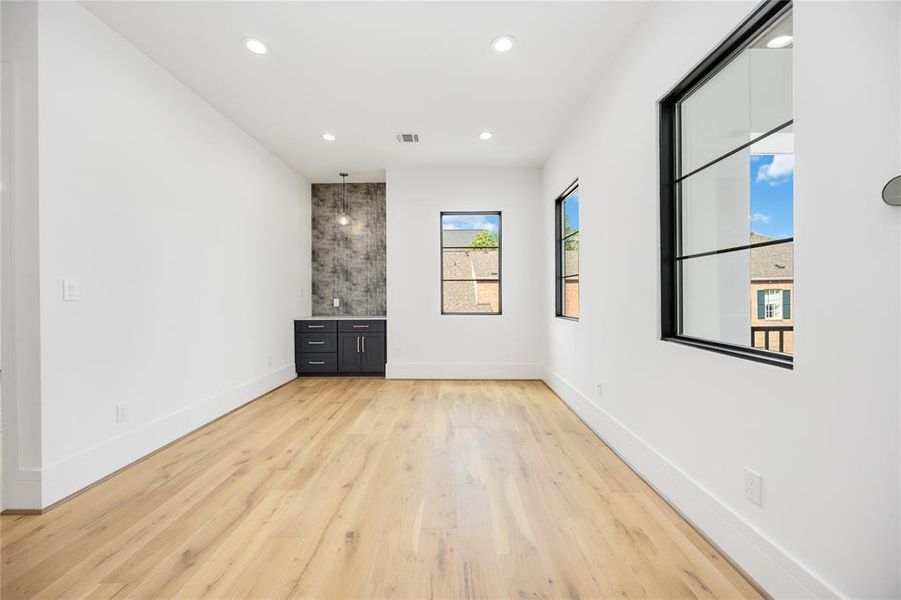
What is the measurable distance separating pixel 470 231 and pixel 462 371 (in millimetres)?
1905

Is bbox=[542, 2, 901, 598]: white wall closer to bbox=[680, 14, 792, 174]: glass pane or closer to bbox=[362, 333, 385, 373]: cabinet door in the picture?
bbox=[680, 14, 792, 174]: glass pane

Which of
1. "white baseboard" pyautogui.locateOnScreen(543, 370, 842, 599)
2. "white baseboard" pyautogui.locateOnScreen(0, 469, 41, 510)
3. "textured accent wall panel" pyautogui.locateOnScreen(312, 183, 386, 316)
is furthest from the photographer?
"textured accent wall panel" pyautogui.locateOnScreen(312, 183, 386, 316)

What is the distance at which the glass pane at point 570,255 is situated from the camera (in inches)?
171

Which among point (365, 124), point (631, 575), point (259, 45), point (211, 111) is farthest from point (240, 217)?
point (631, 575)

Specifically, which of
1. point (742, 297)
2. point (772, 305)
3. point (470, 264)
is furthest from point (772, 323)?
point (470, 264)

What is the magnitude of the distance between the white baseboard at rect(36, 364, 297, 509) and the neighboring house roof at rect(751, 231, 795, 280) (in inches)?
139

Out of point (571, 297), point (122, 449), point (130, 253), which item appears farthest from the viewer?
point (571, 297)

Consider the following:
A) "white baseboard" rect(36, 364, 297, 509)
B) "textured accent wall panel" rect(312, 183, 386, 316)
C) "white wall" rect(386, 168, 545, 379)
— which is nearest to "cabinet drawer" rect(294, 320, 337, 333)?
"textured accent wall panel" rect(312, 183, 386, 316)

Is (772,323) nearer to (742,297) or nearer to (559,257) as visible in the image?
(742,297)

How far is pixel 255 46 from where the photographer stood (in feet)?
8.99

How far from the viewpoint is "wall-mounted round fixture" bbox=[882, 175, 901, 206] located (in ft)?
3.45

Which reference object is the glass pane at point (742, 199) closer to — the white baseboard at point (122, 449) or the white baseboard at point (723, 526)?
the white baseboard at point (723, 526)

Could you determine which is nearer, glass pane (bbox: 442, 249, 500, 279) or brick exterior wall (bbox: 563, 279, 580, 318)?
brick exterior wall (bbox: 563, 279, 580, 318)

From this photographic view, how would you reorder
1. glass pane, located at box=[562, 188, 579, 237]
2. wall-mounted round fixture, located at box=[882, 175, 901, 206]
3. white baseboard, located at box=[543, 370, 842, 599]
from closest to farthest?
wall-mounted round fixture, located at box=[882, 175, 901, 206], white baseboard, located at box=[543, 370, 842, 599], glass pane, located at box=[562, 188, 579, 237]
